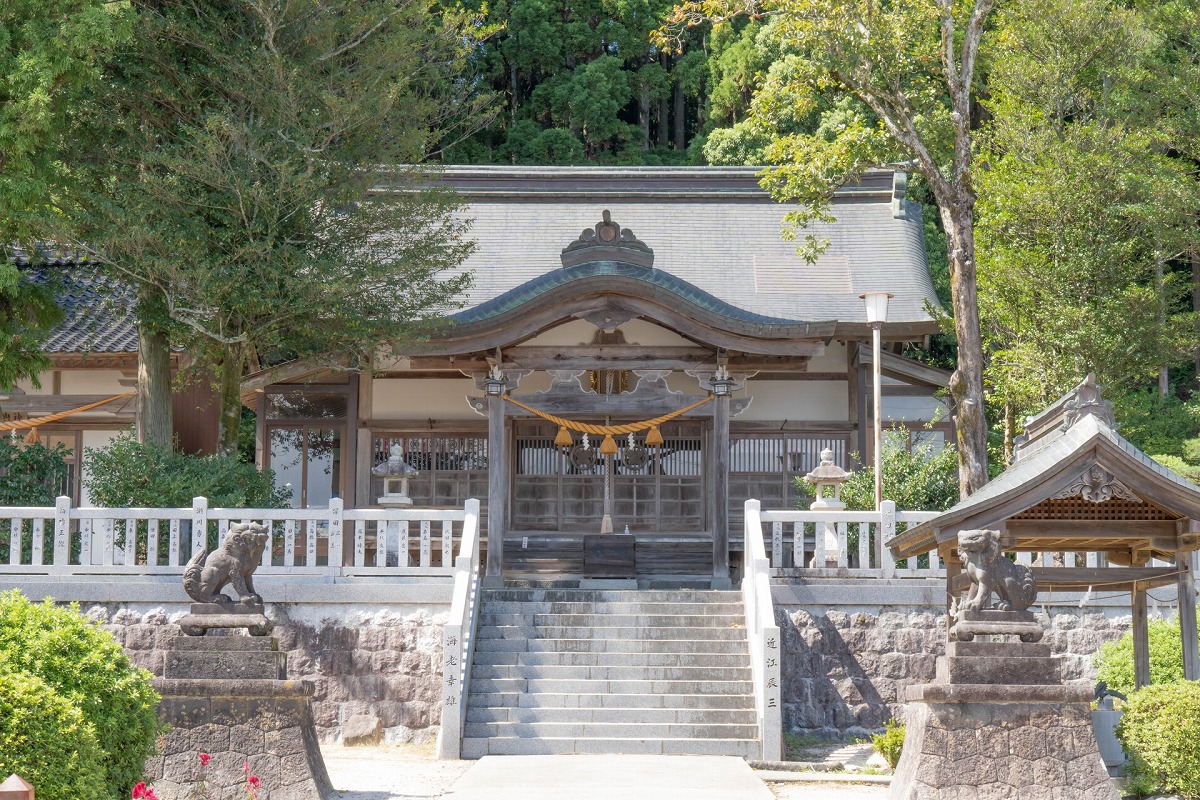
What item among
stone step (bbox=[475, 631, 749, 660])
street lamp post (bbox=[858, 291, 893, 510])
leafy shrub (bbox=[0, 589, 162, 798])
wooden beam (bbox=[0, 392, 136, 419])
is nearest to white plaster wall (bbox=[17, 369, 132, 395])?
→ wooden beam (bbox=[0, 392, 136, 419])

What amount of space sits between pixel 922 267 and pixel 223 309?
466 inches

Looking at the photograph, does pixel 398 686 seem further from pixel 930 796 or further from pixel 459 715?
pixel 930 796

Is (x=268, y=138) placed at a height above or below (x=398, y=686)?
above

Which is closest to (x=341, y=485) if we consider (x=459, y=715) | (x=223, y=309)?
(x=223, y=309)

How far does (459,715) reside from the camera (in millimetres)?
12688

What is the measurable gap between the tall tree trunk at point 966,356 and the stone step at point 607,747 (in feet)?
15.0

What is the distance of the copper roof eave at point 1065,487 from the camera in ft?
34.4

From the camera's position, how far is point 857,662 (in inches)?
549

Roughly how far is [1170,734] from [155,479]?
429 inches

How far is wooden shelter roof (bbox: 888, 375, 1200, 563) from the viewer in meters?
10.5

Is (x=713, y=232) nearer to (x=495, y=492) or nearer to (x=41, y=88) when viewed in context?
(x=495, y=492)

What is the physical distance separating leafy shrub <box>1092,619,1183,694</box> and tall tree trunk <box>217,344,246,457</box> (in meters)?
10.8

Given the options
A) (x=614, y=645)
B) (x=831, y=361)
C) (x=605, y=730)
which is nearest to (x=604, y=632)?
(x=614, y=645)

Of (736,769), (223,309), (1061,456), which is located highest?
(223,309)
